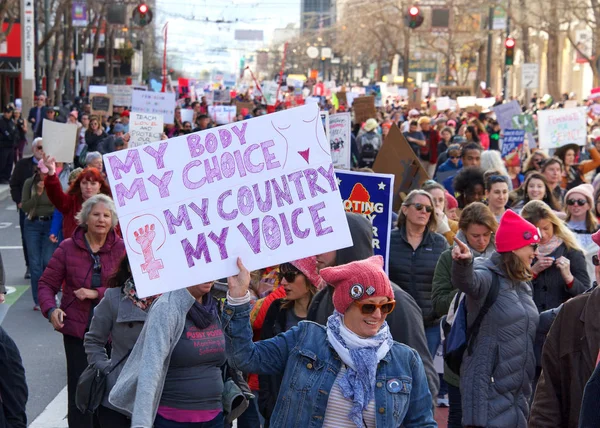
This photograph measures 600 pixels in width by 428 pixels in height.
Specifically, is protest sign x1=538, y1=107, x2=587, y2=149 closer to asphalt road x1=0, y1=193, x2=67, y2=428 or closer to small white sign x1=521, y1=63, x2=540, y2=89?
asphalt road x1=0, y1=193, x2=67, y2=428

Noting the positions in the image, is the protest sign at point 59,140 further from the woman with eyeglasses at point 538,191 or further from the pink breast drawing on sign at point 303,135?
the pink breast drawing on sign at point 303,135

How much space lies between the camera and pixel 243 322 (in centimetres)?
419

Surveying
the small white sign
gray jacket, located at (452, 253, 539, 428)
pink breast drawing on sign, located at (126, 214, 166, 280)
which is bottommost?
gray jacket, located at (452, 253, 539, 428)

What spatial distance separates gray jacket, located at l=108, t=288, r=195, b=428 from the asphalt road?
1.42 meters

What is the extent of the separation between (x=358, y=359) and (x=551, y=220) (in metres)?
3.40

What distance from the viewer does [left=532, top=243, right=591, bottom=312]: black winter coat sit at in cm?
675

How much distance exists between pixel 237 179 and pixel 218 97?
39.5 metres

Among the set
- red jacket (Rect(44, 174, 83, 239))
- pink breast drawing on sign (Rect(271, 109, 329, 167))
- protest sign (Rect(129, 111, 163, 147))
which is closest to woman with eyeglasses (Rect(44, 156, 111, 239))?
red jacket (Rect(44, 174, 83, 239))

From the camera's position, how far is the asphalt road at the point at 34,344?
8531mm

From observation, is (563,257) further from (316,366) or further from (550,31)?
(550,31)

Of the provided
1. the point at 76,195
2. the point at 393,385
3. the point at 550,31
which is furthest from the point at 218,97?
the point at 393,385

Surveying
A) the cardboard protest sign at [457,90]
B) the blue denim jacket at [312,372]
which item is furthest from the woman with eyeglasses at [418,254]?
the cardboard protest sign at [457,90]

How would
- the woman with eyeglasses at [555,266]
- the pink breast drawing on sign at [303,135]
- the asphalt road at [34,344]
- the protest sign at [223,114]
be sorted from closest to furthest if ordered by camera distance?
the pink breast drawing on sign at [303,135] → the woman with eyeglasses at [555,266] → the asphalt road at [34,344] → the protest sign at [223,114]

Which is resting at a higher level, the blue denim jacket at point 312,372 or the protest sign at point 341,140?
the protest sign at point 341,140
